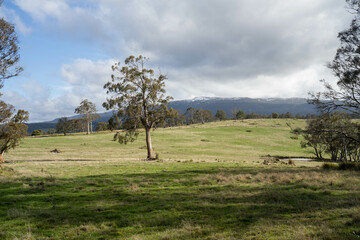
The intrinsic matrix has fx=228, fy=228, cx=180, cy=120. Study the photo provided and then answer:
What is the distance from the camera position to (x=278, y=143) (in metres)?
74.4

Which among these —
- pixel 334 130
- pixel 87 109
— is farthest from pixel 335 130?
pixel 87 109

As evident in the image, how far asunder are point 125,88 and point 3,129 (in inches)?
693

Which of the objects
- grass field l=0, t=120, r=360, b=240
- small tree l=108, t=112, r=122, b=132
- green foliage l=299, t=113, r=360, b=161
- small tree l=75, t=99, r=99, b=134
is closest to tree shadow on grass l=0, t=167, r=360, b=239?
grass field l=0, t=120, r=360, b=240

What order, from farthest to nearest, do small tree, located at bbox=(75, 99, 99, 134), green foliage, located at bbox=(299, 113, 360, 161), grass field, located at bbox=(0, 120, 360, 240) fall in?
small tree, located at bbox=(75, 99, 99, 134)
green foliage, located at bbox=(299, 113, 360, 161)
grass field, located at bbox=(0, 120, 360, 240)

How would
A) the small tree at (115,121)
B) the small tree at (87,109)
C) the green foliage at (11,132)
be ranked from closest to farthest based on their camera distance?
the green foliage at (11,132), the small tree at (115,121), the small tree at (87,109)

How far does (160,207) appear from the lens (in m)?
10.2

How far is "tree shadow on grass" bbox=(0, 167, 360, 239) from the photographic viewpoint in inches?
303

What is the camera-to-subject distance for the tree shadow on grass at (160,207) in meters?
7.70

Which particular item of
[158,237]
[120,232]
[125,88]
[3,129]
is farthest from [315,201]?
[3,129]

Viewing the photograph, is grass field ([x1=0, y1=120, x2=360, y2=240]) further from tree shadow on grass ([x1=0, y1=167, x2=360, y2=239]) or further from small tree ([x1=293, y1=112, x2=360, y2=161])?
small tree ([x1=293, y1=112, x2=360, y2=161])

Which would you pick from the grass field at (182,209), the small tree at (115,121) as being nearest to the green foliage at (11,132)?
the small tree at (115,121)

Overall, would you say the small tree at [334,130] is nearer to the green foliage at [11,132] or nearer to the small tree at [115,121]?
the small tree at [115,121]

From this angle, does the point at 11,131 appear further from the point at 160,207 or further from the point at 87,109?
the point at 87,109

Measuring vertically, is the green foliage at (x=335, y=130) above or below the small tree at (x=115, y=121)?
below
